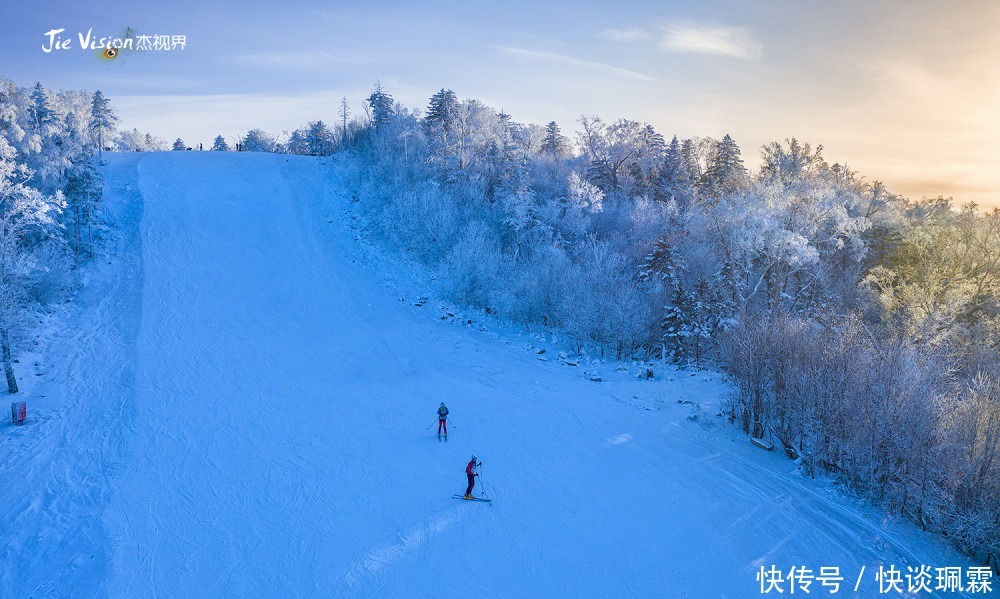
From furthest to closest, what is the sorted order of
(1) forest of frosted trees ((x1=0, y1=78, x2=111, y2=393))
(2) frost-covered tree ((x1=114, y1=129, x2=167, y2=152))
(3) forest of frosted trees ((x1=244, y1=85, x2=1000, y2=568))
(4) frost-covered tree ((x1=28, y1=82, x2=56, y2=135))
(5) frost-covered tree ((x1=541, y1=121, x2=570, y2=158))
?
(2) frost-covered tree ((x1=114, y1=129, x2=167, y2=152)), (5) frost-covered tree ((x1=541, y1=121, x2=570, y2=158)), (4) frost-covered tree ((x1=28, y1=82, x2=56, y2=135)), (1) forest of frosted trees ((x1=0, y1=78, x2=111, y2=393)), (3) forest of frosted trees ((x1=244, y1=85, x2=1000, y2=568))

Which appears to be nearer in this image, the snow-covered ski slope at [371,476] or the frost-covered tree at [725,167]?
the snow-covered ski slope at [371,476]

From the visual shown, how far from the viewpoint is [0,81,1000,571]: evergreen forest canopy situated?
14820mm

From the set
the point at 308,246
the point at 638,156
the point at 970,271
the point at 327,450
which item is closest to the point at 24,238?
the point at 308,246

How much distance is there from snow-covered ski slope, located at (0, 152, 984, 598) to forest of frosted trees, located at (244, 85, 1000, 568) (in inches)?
83.0

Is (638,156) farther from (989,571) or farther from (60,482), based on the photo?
(60,482)

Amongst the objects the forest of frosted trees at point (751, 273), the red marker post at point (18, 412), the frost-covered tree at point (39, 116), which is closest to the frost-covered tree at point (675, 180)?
the forest of frosted trees at point (751, 273)

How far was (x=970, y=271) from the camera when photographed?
28.3 m

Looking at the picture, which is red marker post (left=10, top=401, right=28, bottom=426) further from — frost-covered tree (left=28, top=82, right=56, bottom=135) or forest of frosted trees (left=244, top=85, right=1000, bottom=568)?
frost-covered tree (left=28, top=82, right=56, bottom=135)

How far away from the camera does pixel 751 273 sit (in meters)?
32.1

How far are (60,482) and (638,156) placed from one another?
5403 cm

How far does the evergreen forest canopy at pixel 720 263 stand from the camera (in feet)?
48.6

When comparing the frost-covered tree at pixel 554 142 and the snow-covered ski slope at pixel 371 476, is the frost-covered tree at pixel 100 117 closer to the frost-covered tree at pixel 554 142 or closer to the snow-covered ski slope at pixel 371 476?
the snow-covered ski slope at pixel 371 476

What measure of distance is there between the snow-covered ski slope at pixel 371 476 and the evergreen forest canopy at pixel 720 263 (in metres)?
2.13

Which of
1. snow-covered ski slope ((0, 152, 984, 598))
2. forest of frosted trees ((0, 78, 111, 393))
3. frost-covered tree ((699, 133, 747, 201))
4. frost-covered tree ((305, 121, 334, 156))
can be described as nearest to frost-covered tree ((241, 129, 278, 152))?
frost-covered tree ((305, 121, 334, 156))
